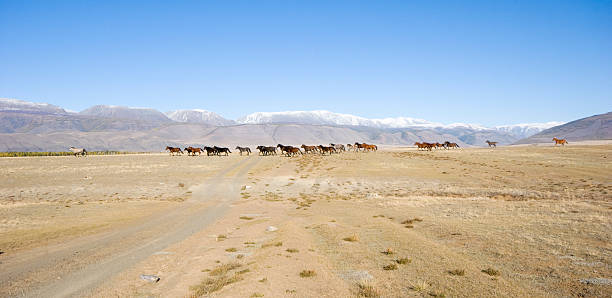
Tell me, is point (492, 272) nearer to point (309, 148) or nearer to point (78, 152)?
point (309, 148)

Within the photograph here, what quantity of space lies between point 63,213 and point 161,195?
321 inches

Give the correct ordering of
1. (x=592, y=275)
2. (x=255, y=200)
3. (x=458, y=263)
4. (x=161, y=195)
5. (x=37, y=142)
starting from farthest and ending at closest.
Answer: (x=37, y=142) → (x=161, y=195) → (x=255, y=200) → (x=458, y=263) → (x=592, y=275)

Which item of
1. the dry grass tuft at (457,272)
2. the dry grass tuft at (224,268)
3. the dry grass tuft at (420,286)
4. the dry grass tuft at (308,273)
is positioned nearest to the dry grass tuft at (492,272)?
the dry grass tuft at (457,272)

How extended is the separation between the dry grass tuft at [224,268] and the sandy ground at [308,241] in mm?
36

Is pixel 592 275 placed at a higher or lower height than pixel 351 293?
higher

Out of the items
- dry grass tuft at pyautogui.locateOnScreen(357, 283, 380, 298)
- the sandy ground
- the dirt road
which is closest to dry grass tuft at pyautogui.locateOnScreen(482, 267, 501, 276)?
the sandy ground

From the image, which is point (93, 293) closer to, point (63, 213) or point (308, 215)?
point (308, 215)

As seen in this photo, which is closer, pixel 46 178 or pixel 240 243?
pixel 240 243

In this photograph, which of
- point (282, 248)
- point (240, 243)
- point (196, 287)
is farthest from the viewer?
A: point (240, 243)

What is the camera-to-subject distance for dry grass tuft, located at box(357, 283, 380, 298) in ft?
24.8

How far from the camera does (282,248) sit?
11.8 m

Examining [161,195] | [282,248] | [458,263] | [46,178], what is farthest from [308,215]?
[46,178]

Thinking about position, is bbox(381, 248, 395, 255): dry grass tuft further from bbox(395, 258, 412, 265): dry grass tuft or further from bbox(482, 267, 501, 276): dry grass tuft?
bbox(482, 267, 501, 276): dry grass tuft

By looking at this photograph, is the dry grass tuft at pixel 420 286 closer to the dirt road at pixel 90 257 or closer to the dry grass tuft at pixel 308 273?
the dry grass tuft at pixel 308 273
